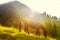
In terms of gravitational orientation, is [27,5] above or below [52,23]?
above

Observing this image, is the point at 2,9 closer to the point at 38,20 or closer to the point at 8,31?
the point at 8,31

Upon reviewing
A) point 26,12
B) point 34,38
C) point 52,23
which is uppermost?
point 26,12

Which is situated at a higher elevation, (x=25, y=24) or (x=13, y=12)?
(x=13, y=12)

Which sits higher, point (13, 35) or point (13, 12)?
point (13, 12)

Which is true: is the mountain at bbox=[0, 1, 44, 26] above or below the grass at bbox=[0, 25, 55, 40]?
above

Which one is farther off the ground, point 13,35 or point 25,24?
point 25,24

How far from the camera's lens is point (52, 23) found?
2.97 meters

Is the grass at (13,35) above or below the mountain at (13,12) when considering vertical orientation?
below

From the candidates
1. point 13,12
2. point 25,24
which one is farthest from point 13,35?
point 13,12

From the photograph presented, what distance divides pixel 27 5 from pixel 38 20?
313mm

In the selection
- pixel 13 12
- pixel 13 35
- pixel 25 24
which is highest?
pixel 13 12

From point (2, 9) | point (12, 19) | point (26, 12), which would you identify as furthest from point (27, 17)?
point (2, 9)

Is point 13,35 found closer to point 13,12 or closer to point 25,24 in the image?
point 25,24

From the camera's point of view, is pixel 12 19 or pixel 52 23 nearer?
pixel 12 19
